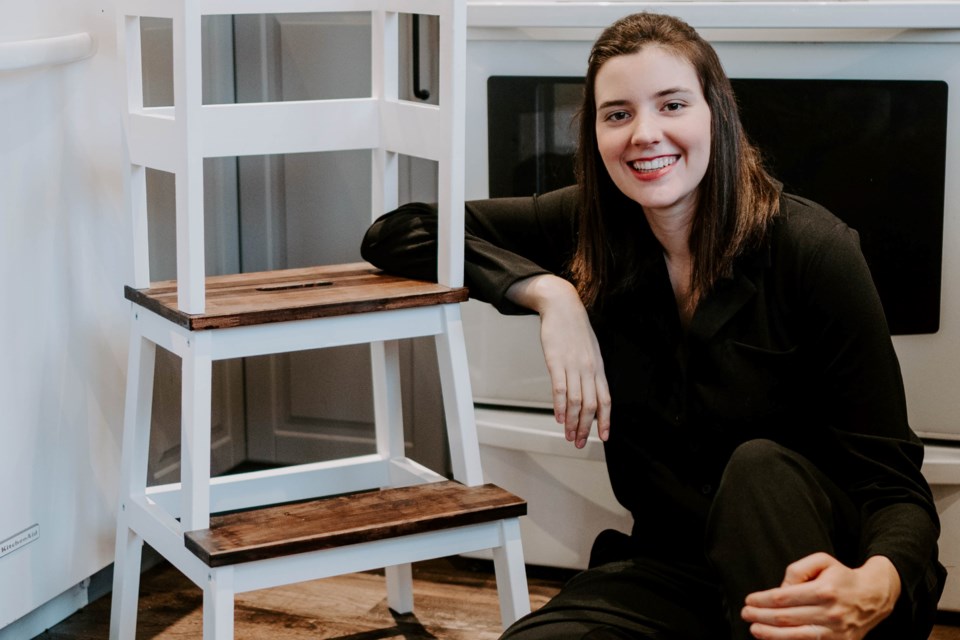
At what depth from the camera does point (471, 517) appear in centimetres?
135

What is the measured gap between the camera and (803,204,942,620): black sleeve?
3.87 ft

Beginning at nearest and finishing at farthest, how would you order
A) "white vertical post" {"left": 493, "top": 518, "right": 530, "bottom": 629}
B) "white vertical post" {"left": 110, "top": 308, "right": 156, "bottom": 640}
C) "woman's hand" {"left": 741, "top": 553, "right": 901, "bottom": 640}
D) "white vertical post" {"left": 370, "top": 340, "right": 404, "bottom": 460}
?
"woman's hand" {"left": 741, "top": 553, "right": 901, "bottom": 640} → "white vertical post" {"left": 493, "top": 518, "right": 530, "bottom": 629} → "white vertical post" {"left": 110, "top": 308, "right": 156, "bottom": 640} → "white vertical post" {"left": 370, "top": 340, "right": 404, "bottom": 460}

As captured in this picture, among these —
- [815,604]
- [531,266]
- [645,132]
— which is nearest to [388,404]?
[531,266]

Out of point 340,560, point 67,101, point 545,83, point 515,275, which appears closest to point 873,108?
point 545,83

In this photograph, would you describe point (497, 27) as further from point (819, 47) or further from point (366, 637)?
point (366, 637)

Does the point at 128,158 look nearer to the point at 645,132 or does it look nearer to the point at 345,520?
the point at 345,520

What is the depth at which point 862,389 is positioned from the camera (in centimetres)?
120

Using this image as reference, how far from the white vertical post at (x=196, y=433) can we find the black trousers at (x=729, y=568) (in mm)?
344

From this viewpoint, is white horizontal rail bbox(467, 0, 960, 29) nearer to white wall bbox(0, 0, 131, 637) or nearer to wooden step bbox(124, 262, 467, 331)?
wooden step bbox(124, 262, 467, 331)

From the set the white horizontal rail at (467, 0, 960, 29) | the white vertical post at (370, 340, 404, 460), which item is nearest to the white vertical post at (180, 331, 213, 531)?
the white vertical post at (370, 340, 404, 460)

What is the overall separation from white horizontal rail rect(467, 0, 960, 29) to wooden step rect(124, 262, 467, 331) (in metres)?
0.41

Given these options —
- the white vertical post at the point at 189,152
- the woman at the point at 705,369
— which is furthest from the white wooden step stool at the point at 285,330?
the woman at the point at 705,369

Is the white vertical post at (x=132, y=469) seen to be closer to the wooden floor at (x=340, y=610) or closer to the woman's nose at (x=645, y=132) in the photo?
the wooden floor at (x=340, y=610)

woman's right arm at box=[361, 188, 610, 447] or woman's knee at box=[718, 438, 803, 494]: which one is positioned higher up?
woman's right arm at box=[361, 188, 610, 447]
